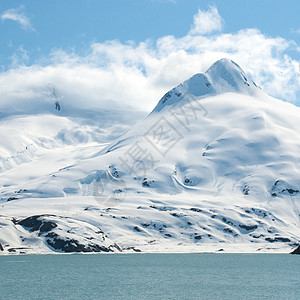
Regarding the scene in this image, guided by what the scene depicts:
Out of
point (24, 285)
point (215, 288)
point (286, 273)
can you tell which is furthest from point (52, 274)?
point (286, 273)

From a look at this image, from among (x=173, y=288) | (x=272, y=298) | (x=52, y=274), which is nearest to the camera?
(x=272, y=298)

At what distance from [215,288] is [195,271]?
52399 millimetres

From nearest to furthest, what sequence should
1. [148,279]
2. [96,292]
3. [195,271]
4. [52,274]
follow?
[96,292], [148,279], [52,274], [195,271]

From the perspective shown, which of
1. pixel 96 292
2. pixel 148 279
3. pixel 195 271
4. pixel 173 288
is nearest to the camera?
pixel 96 292

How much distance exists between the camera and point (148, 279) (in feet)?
529

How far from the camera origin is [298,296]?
4938 inches

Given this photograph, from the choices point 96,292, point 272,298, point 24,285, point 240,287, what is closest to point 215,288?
point 240,287

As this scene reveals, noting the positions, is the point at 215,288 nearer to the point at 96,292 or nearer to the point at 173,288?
the point at 173,288

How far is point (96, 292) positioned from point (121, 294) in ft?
21.9

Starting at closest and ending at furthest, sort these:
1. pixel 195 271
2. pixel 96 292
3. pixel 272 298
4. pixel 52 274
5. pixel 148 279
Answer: pixel 272 298 < pixel 96 292 < pixel 148 279 < pixel 52 274 < pixel 195 271

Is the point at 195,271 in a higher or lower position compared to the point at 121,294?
lower

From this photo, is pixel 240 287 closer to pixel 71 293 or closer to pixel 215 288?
pixel 215 288

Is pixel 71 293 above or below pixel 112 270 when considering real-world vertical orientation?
above

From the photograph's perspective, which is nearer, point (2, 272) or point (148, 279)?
point (148, 279)
